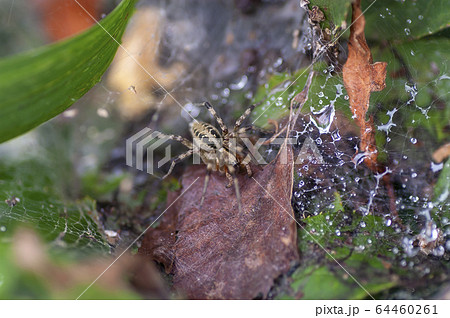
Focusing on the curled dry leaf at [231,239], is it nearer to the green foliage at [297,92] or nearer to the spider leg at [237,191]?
the spider leg at [237,191]

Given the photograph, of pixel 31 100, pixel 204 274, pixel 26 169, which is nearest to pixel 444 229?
pixel 204 274

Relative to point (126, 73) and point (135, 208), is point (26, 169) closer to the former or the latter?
point (135, 208)

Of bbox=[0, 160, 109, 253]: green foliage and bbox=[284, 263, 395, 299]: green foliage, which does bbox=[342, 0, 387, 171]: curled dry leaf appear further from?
bbox=[0, 160, 109, 253]: green foliage

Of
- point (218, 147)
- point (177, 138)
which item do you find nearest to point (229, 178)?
point (218, 147)

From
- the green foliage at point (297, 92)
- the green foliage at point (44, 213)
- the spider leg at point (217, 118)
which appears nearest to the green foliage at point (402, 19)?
the green foliage at point (297, 92)

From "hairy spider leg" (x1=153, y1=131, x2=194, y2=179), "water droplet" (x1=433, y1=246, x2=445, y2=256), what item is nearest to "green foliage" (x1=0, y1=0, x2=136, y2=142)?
"hairy spider leg" (x1=153, y1=131, x2=194, y2=179)

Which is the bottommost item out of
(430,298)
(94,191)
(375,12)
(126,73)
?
(430,298)
